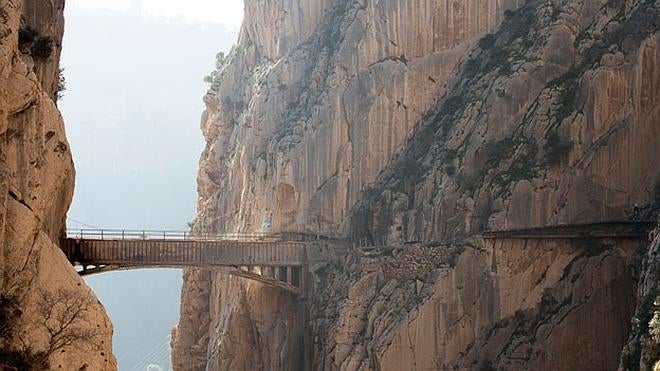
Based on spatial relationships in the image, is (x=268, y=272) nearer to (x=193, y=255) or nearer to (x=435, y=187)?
(x=193, y=255)

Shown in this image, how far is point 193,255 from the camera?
48.1m

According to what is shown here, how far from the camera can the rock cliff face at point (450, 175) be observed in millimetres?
40656

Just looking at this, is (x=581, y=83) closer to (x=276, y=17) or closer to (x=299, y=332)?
(x=299, y=332)

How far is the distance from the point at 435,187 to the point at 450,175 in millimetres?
1185

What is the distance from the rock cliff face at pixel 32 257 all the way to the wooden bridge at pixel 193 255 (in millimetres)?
18177

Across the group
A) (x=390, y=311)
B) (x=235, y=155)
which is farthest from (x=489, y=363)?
(x=235, y=155)

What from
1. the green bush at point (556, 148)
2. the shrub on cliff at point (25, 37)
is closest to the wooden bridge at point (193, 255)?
the shrub on cliff at point (25, 37)

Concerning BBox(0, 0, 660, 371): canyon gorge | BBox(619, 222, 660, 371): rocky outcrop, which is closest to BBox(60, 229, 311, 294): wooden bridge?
BBox(0, 0, 660, 371): canyon gorge

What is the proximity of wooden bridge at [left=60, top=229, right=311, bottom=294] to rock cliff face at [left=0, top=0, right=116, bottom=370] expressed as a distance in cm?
1818

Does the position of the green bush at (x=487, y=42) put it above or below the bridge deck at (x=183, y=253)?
above

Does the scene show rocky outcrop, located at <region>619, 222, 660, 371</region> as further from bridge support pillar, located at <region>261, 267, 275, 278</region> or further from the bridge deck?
bridge support pillar, located at <region>261, 267, 275, 278</region>

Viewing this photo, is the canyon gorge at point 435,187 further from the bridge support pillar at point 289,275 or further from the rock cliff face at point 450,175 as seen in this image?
the bridge support pillar at point 289,275

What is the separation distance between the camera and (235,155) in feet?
232

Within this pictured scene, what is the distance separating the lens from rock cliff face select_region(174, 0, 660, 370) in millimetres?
40656
